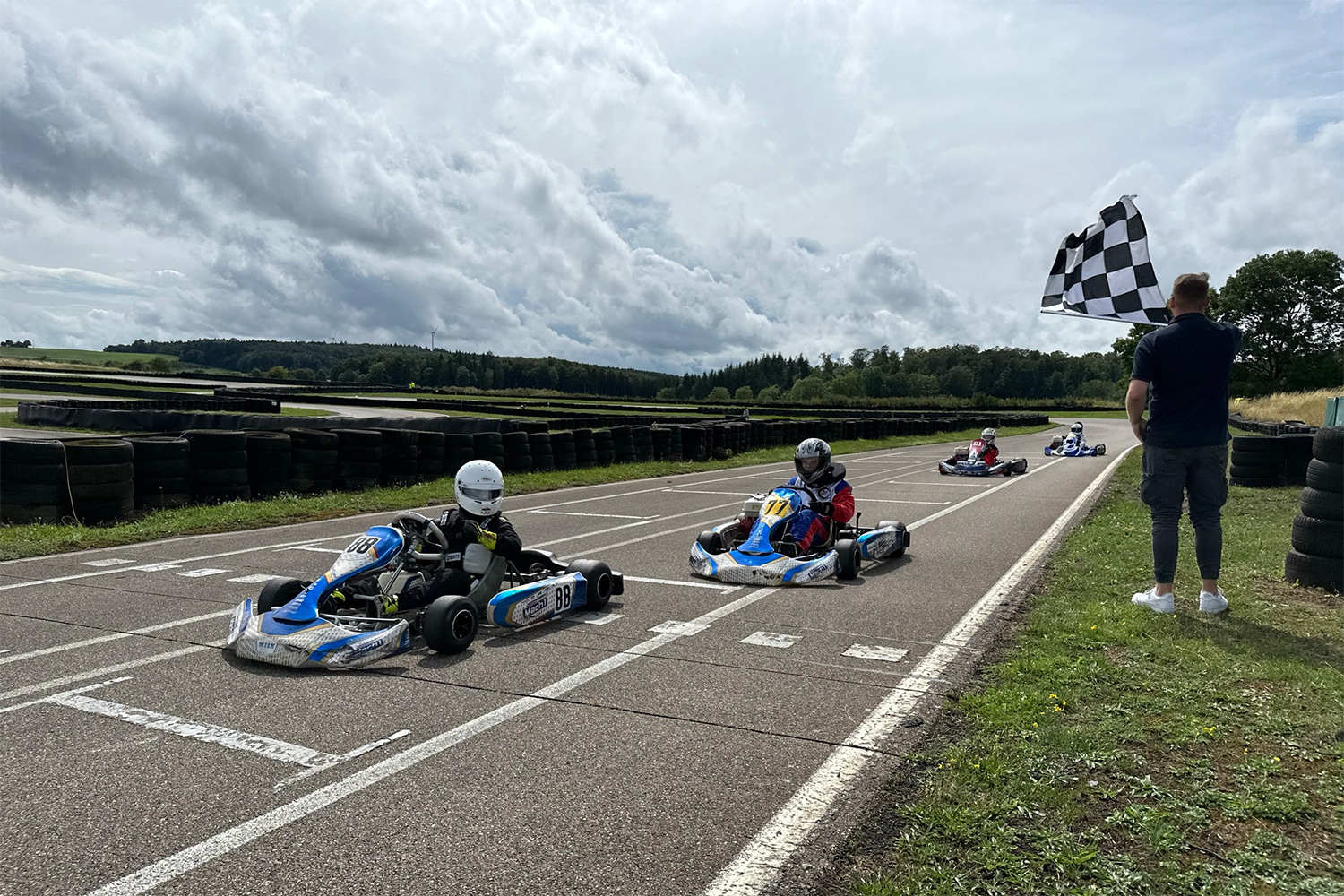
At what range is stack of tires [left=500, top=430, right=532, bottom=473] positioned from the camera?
16.4 m

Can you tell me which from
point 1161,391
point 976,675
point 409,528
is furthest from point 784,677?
point 1161,391

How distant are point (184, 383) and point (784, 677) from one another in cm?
5683

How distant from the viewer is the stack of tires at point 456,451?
592 inches

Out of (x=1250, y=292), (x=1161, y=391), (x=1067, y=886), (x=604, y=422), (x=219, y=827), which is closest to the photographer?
(x=1067, y=886)

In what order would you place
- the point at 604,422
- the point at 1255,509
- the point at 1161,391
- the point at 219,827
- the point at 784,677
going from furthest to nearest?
1. the point at 604,422
2. the point at 1255,509
3. the point at 1161,391
4. the point at 784,677
5. the point at 219,827

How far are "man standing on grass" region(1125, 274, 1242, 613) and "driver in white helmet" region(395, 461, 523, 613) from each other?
4112 mm

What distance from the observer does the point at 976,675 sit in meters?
4.87

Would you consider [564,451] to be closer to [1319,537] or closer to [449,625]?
[449,625]

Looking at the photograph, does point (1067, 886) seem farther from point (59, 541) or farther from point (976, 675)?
point (59, 541)

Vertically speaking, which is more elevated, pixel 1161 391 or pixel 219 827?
pixel 1161 391

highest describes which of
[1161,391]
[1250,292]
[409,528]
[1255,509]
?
[1250,292]

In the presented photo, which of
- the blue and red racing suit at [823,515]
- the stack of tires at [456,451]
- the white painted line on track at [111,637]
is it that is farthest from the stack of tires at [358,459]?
the blue and red racing suit at [823,515]

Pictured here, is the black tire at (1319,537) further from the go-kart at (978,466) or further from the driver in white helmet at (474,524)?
the go-kart at (978,466)

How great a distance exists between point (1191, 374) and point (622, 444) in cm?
A: 1475
